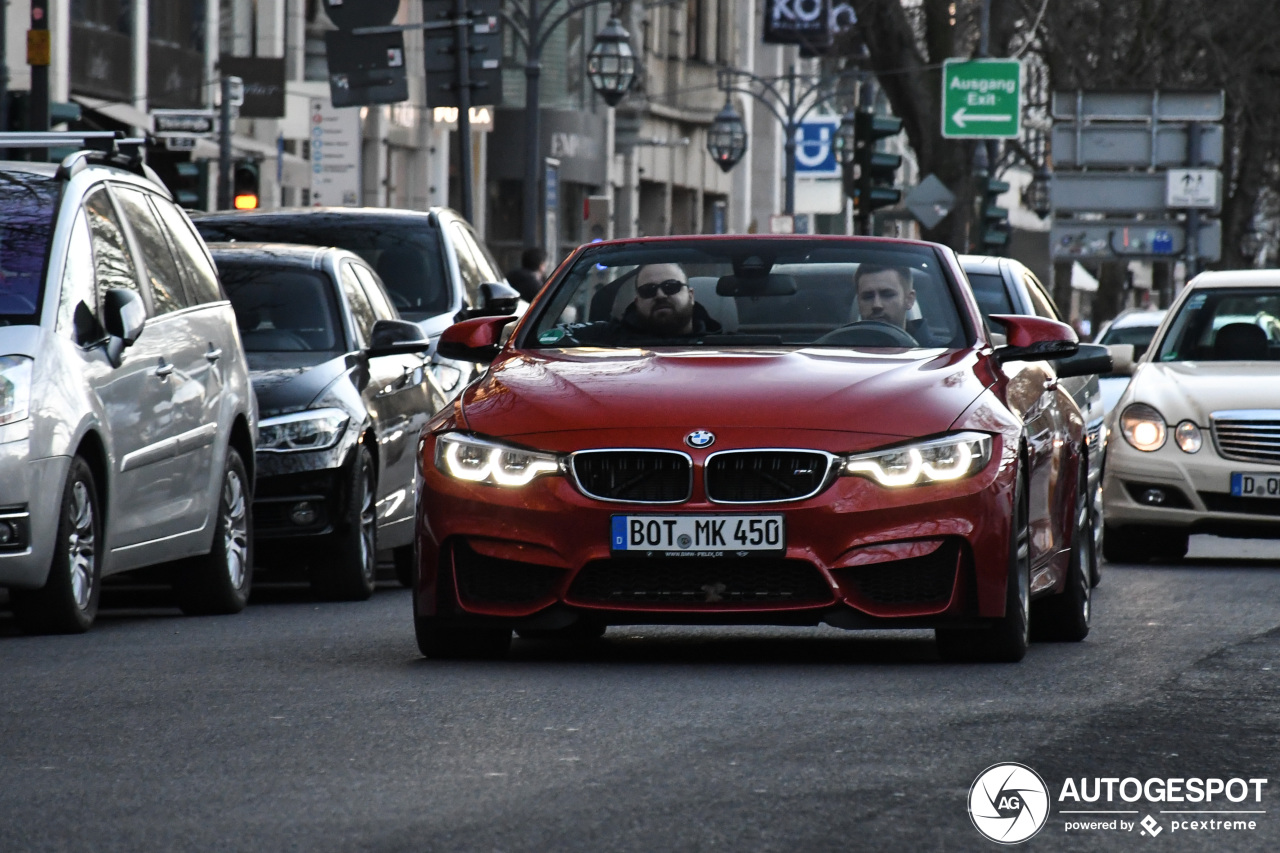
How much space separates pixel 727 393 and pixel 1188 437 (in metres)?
7.73

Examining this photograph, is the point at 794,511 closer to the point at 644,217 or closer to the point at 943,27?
the point at 943,27

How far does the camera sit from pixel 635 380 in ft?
29.6

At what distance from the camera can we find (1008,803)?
6094 millimetres

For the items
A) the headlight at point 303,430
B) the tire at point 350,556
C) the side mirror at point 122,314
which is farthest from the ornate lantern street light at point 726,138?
the side mirror at point 122,314

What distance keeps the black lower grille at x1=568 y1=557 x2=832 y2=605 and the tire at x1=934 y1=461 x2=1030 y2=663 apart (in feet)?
1.83

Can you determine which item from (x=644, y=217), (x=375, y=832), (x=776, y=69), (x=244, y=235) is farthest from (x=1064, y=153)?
(x=776, y=69)

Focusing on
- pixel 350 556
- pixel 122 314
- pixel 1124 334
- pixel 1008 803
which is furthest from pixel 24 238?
pixel 1124 334

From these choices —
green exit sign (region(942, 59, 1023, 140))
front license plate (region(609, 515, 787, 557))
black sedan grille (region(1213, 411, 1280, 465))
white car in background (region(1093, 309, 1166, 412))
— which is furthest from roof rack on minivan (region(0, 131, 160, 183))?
green exit sign (region(942, 59, 1023, 140))

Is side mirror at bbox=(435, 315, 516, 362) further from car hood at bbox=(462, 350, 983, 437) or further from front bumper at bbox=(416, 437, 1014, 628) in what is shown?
front bumper at bbox=(416, 437, 1014, 628)

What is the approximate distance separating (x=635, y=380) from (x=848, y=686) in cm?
127

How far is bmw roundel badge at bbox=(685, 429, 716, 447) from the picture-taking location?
8625 mm

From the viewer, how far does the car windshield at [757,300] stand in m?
9.81

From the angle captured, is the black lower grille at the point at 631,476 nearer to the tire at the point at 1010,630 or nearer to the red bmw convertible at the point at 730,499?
the red bmw convertible at the point at 730,499

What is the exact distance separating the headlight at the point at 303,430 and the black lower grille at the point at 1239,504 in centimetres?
524
